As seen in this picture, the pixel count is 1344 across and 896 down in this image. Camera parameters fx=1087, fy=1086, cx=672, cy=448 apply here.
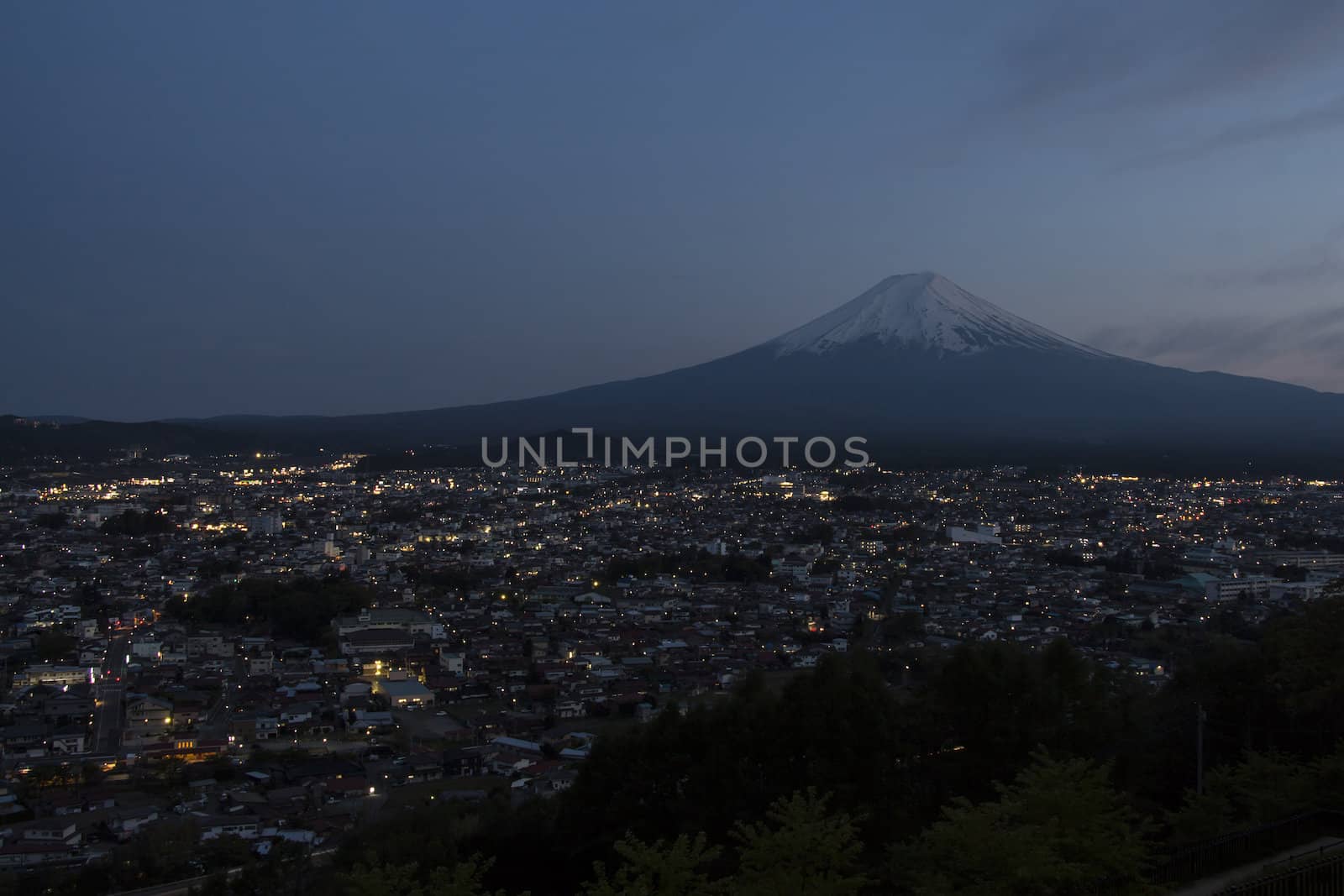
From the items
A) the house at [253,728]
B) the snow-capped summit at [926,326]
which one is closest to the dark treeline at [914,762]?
the house at [253,728]

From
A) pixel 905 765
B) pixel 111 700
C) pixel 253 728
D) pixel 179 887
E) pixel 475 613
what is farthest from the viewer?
pixel 475 613

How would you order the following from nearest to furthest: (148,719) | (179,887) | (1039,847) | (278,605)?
(1039,847) → (179,887) → (148,719) → (278,605)

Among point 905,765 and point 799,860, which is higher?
point 799,860

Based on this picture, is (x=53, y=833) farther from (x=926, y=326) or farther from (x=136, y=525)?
(x=926, y=326)

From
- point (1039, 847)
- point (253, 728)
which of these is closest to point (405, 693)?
point (253, 728)

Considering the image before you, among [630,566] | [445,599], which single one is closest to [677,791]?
[445,599]

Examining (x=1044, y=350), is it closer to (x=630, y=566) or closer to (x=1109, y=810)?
(x=630, y=566)

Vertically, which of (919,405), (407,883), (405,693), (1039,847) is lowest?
(405,693)
